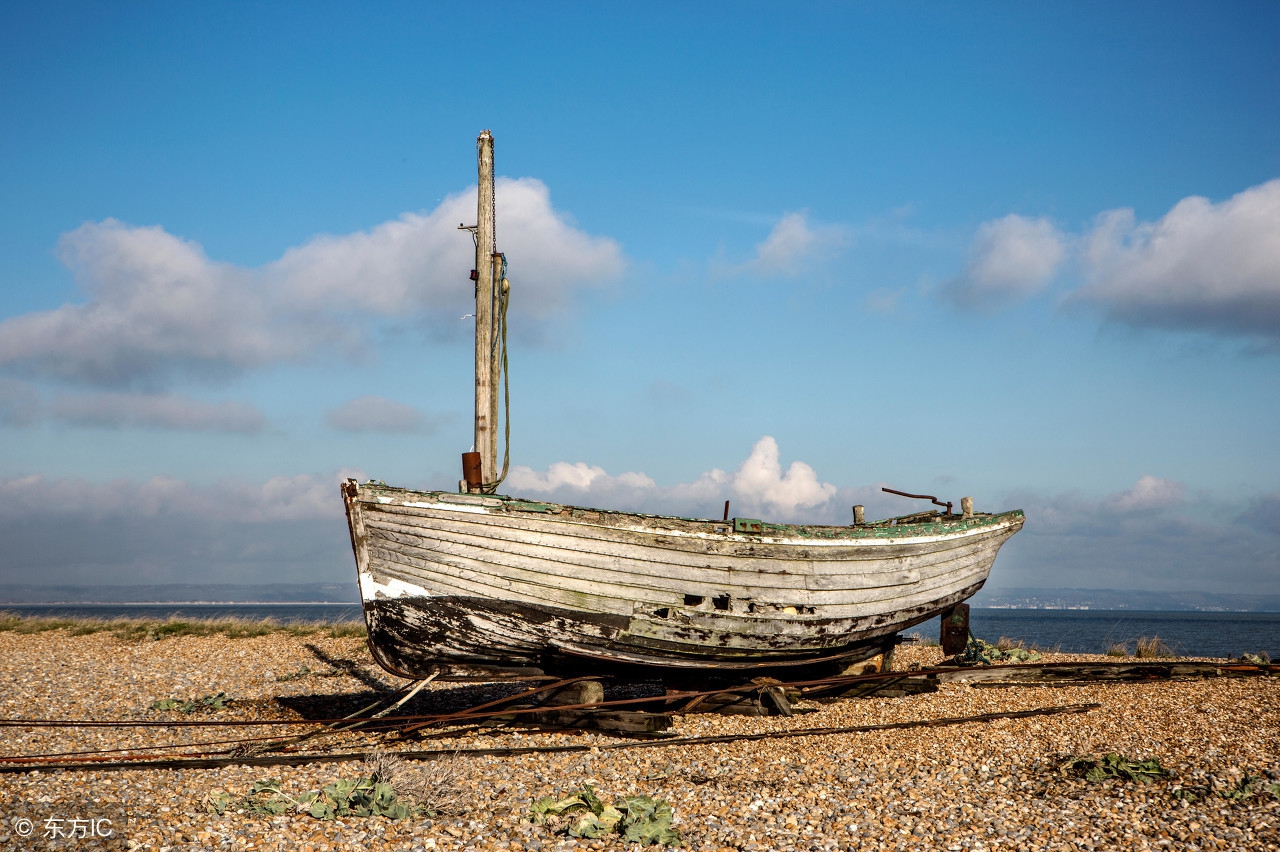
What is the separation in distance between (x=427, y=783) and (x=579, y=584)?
9.72 ft

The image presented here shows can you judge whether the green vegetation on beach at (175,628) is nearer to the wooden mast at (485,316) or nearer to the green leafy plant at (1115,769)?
the wooden mast at (485,316)

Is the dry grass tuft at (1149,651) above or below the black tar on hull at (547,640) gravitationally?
below

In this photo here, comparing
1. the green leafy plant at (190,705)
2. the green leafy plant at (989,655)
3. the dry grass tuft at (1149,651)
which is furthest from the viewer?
the dry grass tuft at (1149,651)

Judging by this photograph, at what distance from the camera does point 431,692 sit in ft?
43.6

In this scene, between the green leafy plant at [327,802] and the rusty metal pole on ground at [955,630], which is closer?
the green leafy plant at [327,802]

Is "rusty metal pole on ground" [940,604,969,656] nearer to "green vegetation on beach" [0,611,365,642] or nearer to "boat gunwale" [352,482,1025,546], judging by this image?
"boat gunwale" [352,482,1025,546]

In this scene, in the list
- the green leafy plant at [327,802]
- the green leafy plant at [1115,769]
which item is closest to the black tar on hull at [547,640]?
the green leafy plant at [327,802]

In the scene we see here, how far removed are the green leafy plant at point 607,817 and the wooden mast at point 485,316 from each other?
5.25 m

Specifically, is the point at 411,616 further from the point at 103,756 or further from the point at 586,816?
the point at 586,816

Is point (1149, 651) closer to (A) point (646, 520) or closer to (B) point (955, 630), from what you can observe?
(B) point (955, 630)

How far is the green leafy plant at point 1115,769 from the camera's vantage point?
23.6 feet

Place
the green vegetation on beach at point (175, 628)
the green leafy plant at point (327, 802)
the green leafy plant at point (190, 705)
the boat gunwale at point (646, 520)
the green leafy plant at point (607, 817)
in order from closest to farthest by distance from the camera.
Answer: the green leafy plant at point (607, 817)
the green leafy plant at point (327, 802)
the boat gunwale at point (646, 520)
the green leafy plant at point (190, 705)
the green vegetation on beach at point (175, 628)

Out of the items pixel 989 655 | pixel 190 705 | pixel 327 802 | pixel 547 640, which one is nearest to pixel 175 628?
pixel 190 705

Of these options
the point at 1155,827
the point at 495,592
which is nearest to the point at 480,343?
the point at 495,592
